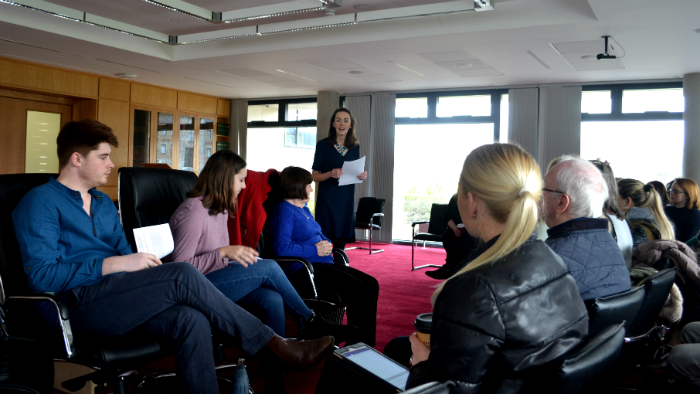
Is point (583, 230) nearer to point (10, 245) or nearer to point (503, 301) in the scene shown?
point (503, 301)

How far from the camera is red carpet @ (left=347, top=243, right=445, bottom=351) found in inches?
157

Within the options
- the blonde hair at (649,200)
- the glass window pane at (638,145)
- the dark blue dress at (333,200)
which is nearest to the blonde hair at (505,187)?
the blonde hair at (649,200)

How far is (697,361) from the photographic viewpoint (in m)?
1.98

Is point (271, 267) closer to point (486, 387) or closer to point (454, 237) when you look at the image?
point (486, 387)

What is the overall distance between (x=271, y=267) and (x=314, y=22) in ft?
12.3

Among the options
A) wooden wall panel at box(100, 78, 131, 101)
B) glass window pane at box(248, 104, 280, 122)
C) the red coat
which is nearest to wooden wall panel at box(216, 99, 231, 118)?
glass window pane at box(248, 104, 280, 122)

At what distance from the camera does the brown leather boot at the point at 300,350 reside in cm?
220

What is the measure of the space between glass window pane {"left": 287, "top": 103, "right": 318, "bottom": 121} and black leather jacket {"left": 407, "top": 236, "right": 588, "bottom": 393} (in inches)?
366

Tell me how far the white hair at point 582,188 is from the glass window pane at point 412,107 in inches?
291

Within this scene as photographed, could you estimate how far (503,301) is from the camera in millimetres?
1030

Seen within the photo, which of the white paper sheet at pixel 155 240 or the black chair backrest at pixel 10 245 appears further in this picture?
the white paper sheet at pixel 155 240

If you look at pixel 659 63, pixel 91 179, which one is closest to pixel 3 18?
pixel 91 179

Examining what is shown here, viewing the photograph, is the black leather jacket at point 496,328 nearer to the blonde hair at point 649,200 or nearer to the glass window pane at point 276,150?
Answer: the blonde hair at point 649,200

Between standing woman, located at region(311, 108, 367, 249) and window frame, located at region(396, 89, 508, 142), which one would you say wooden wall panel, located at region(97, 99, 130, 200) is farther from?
standing woman, located at region(311, 108, 367, 249)
